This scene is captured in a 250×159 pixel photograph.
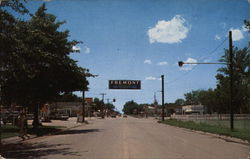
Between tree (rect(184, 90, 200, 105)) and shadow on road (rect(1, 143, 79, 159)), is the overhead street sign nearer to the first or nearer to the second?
shadow on road (rect(1, 143, 79, 159))

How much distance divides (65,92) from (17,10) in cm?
1879

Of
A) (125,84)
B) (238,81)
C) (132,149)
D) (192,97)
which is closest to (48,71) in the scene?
(132,149)

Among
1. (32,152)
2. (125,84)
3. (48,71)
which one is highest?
(125,84)

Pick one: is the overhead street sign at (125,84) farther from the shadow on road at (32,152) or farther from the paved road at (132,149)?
the shadow on road at (32,152)

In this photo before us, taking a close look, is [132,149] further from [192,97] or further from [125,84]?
[192,97]

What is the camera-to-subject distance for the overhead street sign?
200 ft

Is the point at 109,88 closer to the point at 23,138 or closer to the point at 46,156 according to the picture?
the point at 23,138

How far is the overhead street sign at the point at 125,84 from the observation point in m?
61.1

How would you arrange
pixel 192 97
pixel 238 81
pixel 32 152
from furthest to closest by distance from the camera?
pixel 192 97 → pixel 238 81 → pixel 32 152

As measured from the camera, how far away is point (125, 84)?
61562 millimetres

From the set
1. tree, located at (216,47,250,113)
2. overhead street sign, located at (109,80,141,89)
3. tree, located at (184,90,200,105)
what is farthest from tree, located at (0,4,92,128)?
tree, located at (184,90,200,105)

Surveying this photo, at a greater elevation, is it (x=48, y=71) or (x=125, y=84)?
(x=125, y=84)

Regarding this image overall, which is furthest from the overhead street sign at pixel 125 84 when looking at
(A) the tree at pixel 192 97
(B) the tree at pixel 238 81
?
(A) the tree at pixel 192 97

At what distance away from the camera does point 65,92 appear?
109 feet
